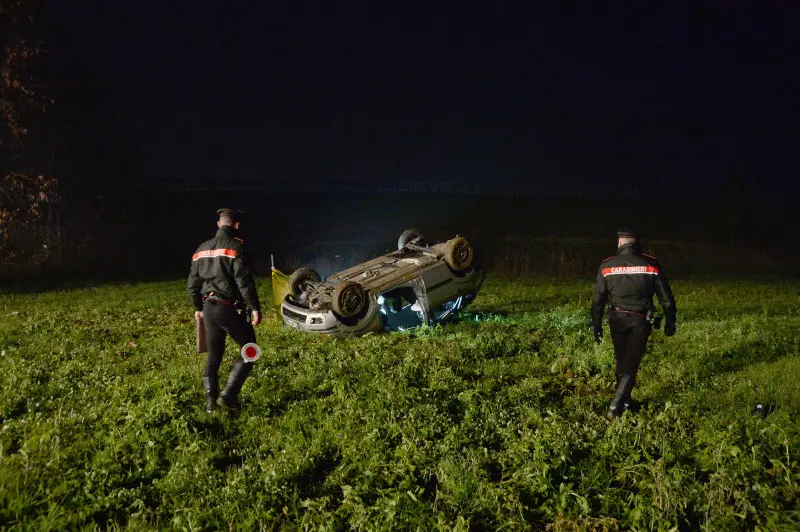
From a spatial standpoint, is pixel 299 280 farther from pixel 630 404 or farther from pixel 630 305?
pixel 630 404

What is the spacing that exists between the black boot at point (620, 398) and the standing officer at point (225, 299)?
12.7ft

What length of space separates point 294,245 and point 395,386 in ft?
83.2

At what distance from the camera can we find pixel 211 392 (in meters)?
5.87

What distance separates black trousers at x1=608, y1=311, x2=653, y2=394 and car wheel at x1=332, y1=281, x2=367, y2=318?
4176 millimetres

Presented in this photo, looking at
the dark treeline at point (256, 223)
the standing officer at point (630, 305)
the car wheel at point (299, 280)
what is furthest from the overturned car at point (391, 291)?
the dark treeline at point (256, 223)

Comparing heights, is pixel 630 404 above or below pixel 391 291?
below

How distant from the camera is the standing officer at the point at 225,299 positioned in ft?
18.9

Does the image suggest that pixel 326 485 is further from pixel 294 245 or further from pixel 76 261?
pixel 294 245

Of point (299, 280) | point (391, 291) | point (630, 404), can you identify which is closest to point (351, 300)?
point (391, 291)

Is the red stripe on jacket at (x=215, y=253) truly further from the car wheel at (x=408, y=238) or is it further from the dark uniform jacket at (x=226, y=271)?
the car wheel at (x=408, y=238)

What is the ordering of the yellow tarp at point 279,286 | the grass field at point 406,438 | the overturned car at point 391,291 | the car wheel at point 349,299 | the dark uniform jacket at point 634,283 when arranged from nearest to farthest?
the grass field at point 406,438
the dark uniform jacket at point 634,283
the car wheel at point 349,299
the overturned car at point 391,291
the yellow tarp at point 279,286

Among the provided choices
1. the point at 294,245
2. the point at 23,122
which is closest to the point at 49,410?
the point at 23,122

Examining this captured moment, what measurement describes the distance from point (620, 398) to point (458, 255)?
186 inches

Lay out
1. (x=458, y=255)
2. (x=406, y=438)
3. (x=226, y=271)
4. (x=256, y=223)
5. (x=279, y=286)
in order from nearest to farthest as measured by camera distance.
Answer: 1. (x=406, y=438)
2. (x=226, y=271)
3. (x=458, y=255)
4. (x=279, y=286)
5. (x=256, y=223)
